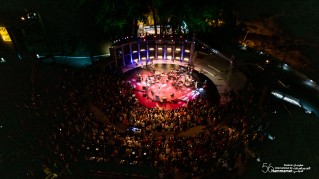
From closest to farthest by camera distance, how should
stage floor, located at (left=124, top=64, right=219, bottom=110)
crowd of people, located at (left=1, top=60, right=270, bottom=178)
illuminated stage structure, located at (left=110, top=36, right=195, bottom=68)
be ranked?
crowd of people, located at (left=1, top=60, right=270, bottom=178)
stage floor, located at (left=124, top=64, right=219, bottom=110)
illuminated stage structure, located at (left=110, top=36, right=195, bottom=68)

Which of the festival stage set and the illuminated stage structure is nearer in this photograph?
the festival stage set

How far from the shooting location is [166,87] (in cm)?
3247

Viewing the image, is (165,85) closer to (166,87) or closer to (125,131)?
(166,87)

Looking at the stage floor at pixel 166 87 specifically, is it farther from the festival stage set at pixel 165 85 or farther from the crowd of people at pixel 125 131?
the crowd of people at pixel 125 131

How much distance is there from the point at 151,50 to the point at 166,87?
22.2 ft

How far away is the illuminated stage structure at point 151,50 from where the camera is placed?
34.6 m

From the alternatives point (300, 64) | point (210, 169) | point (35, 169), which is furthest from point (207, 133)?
point (300, 64)

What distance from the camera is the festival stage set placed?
30.4 m

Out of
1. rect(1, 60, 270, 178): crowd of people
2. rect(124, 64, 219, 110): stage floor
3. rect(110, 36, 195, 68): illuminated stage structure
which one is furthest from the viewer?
rect(110, 36, 195, 68): illuminated stage structure

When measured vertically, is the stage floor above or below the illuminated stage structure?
below

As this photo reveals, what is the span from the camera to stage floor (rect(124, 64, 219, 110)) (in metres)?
30.4

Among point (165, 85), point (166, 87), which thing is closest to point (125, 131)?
point (166, 87)

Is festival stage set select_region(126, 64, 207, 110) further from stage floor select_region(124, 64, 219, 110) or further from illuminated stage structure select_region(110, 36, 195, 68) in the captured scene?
illuminated stage structure select_region(110, 36, 195, 68)

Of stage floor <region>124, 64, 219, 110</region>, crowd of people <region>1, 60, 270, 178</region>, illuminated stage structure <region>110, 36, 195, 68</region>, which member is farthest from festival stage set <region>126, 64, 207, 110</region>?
crowd of people <region>1, 60, 270, 178</region>
